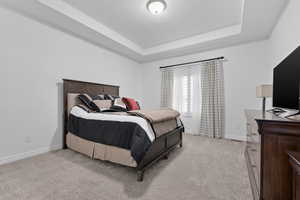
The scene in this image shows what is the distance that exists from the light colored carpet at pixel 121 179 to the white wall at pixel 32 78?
34 centimetres

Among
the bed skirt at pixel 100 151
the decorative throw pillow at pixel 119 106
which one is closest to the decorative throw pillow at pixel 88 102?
the decorative throw pillow at pixel 119 106

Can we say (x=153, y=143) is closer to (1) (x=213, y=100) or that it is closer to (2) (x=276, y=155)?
(2) (x=276, y=155)

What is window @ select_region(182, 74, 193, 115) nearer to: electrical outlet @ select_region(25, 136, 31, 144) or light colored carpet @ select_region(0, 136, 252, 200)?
light colored carpet @ select_region(0, 136, 252, 200)

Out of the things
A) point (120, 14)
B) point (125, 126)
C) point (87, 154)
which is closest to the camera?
point (125, 126)

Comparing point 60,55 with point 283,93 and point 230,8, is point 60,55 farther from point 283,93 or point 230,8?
point 283,93

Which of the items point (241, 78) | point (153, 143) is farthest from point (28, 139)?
point (241, 78)

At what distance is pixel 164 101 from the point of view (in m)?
4.39

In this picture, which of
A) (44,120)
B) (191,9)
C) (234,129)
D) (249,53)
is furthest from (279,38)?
(44,120)

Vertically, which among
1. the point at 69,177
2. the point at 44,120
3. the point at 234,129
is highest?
the point at 44,120

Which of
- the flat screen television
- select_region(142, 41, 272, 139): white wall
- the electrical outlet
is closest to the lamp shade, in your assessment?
the flat screen television

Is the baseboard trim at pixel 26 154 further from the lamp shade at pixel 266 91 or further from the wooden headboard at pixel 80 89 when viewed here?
the lamp shade at pixel 266 91

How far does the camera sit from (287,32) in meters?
1.95

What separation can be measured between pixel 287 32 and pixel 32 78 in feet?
13.9

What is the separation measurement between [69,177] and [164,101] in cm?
327
